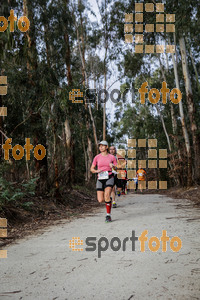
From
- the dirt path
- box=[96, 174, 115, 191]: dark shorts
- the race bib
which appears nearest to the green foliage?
box=[96, 174, 115, 191]: dark shorts

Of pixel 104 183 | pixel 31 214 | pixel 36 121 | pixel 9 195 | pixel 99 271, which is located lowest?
pixel 31 214

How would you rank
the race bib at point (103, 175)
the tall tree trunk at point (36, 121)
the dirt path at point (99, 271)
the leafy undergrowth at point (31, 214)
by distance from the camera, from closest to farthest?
the dirt path at point (99, 271)
the leafy undergrowth at point (31, 214)
the race bib at point (103, 175)
the tall tree trunk at point (36, 121)

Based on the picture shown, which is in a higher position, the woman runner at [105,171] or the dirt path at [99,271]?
the woman runner at [105,171]

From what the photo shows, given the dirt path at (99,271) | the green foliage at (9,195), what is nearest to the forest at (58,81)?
the green foliage at (9,195)

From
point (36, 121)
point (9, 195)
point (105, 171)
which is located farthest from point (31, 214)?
point (36, 121)

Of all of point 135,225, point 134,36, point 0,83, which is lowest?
point 135,225

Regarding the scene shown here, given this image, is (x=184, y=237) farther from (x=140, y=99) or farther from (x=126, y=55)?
(x=140, y=99)

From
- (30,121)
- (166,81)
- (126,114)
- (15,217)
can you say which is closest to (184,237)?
(15,217)

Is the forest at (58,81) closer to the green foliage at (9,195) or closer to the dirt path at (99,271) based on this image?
the green foliage at (9,195)

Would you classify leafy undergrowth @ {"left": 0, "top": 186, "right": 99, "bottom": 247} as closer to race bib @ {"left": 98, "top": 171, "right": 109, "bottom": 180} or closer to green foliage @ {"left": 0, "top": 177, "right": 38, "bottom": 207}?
green foliage @ {"left": 0, "top": 177, "right": 38, "bottom": 207}

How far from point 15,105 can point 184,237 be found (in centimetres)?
771

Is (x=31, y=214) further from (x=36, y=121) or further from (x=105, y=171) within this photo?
(x=36, y=121)

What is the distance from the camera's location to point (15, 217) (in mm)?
6996

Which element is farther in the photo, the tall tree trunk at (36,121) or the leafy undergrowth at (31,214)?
the tall tree trunk at (36,121)
